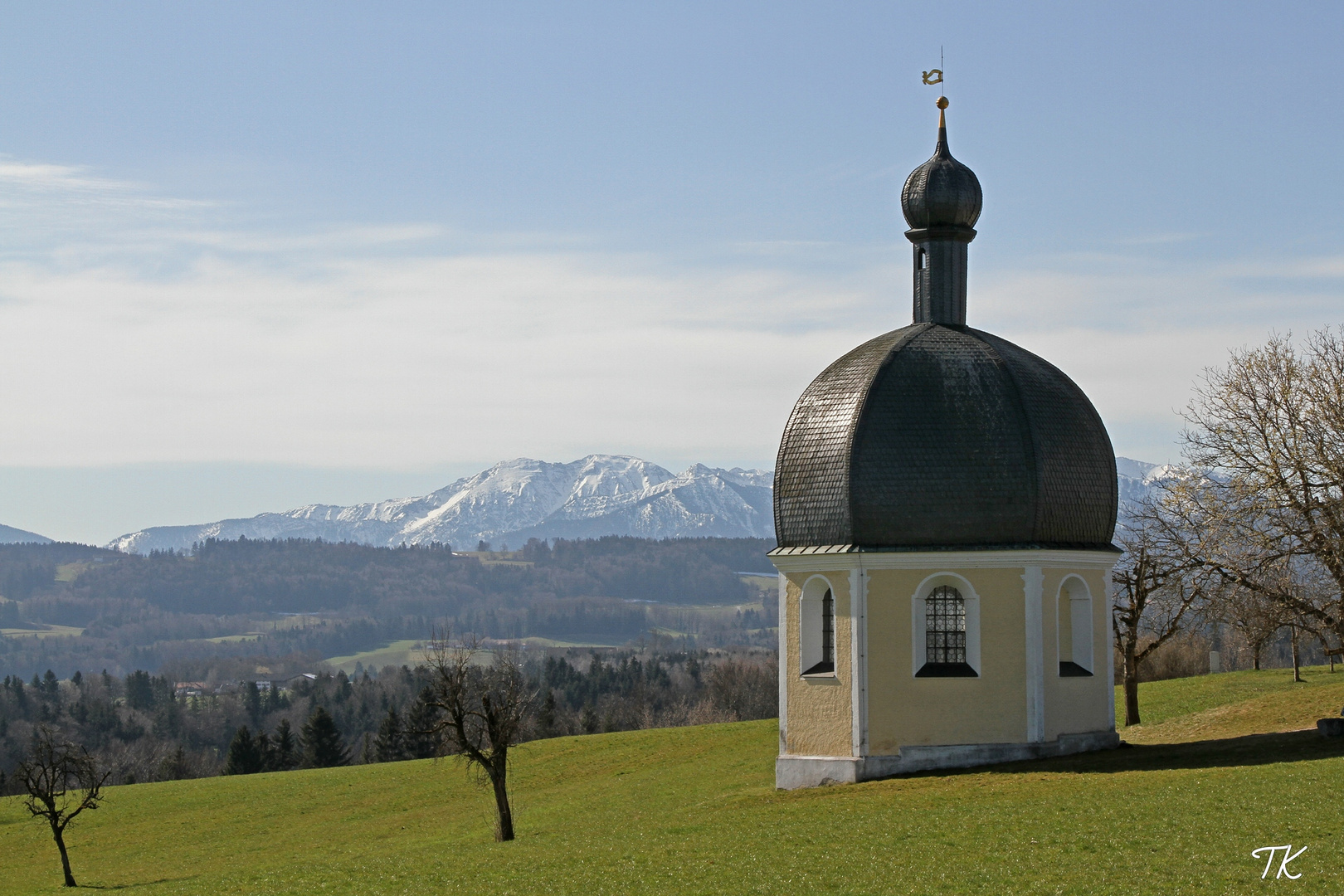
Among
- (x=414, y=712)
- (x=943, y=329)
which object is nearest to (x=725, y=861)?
(x=943, y=329)

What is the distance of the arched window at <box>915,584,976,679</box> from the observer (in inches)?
A: 1443

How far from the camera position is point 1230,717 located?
42.5m

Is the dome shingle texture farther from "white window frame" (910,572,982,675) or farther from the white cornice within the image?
"white window frame" (910,572,982,675)

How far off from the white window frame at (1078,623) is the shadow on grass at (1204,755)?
2.36m

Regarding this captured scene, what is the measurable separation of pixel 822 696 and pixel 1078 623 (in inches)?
268

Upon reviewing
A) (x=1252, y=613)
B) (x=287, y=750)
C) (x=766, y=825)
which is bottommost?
(x=287, y=750)

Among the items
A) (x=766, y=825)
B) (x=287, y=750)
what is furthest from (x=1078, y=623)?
(x=287, y=750)

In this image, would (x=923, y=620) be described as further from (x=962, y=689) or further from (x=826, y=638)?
(x=826, y=638)

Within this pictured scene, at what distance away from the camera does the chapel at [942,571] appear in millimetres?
36156

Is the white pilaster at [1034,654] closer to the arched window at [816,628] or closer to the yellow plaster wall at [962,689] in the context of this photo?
the yellow plaster wall at [962,689]

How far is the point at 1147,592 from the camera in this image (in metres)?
48.2

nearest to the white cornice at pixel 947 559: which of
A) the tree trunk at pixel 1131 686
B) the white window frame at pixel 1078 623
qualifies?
the white window frame at pixel 1078 623

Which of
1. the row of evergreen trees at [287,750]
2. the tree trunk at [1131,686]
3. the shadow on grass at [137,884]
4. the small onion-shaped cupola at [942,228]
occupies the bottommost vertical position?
the row of evergreen trees at [287,750]

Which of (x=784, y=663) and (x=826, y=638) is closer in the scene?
(x=826, y=638)
